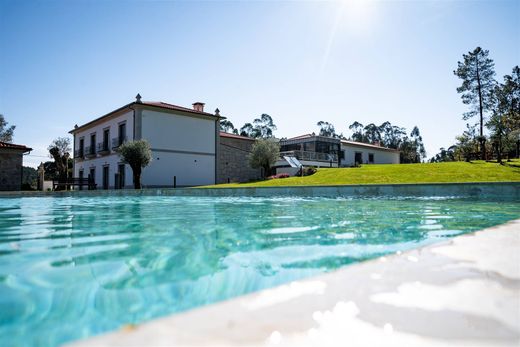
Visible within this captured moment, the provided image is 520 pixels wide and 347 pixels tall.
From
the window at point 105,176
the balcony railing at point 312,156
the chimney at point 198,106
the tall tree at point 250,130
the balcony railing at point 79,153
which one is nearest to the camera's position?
the window at point 105,176

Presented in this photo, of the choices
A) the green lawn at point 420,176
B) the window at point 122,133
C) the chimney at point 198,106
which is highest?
the chimney at point 198,106

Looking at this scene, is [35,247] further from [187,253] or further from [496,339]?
[496,339]

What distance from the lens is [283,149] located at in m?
33.1

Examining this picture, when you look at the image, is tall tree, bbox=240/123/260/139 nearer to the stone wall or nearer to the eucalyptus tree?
the eucalyptus tree

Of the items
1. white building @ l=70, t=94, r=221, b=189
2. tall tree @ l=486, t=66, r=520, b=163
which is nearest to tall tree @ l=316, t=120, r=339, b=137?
tall tree @ l=486, t=66, r=520, b=163

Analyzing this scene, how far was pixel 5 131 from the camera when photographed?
1441 inches

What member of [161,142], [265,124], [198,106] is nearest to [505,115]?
[198,106]

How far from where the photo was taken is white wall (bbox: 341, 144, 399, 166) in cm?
3472

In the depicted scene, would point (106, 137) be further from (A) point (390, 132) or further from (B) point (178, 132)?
(A) point (390, 132)

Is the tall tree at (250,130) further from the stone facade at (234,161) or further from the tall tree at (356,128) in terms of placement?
the stone facade at (234,161)

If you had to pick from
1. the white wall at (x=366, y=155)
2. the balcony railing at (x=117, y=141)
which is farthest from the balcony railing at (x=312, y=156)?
the balcony railing at (x=117, y=141)

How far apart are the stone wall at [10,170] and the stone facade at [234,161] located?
14200 millimetres

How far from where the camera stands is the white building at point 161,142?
22.0 meters

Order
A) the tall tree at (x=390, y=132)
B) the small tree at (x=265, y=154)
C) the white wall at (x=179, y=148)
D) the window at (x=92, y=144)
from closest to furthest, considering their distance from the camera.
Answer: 1. the white wall at (x=179, y=148)
2. the small tree at (x=265, y=154)
3. the window at (x=92, y=144)
4. the tall tree at (x=390, y=132)
